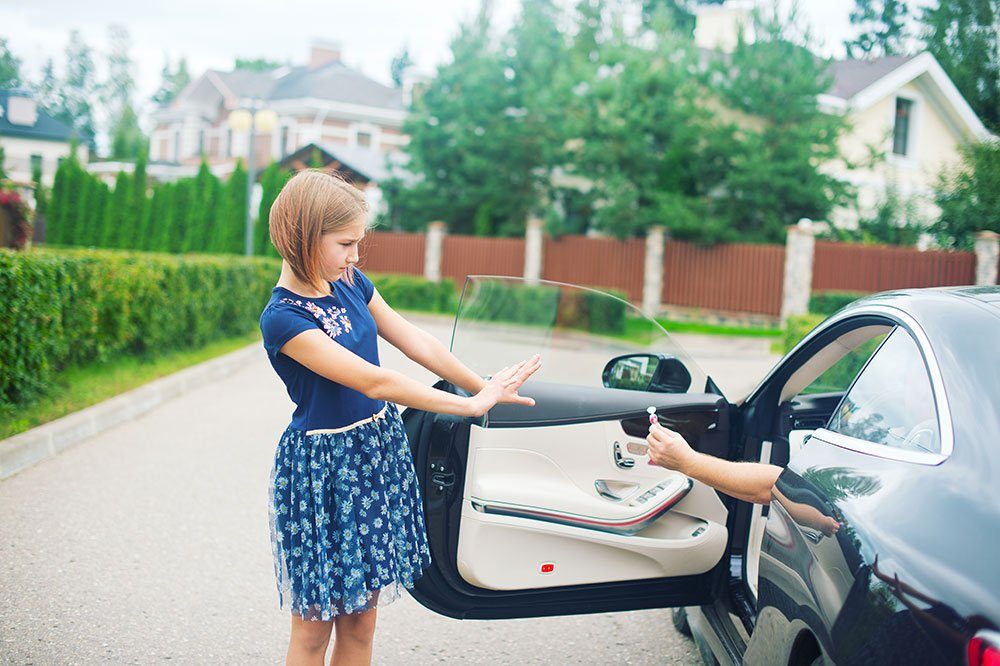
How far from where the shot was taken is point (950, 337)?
2357 millimetres

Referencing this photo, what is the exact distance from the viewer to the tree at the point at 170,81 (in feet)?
346

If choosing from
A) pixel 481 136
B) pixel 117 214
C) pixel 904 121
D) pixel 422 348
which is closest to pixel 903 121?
pixel 904 121

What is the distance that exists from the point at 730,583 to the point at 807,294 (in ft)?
65.3

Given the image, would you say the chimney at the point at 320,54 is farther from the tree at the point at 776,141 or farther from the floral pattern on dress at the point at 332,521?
the floral pattern on dress at the point at 332,521

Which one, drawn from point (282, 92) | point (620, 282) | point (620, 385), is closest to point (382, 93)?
point (282, 92)

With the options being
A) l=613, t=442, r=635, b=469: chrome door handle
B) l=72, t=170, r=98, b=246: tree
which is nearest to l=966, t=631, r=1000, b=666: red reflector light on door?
l=613, t=442, r=635, b=469: chrome door handle

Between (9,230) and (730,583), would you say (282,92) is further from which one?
(730,583)

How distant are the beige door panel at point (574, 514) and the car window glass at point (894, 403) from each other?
751mm

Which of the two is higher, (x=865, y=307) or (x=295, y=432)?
(x=865, y=307)

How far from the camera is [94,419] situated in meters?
7.73

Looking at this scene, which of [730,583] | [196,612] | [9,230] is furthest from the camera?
[9,230]

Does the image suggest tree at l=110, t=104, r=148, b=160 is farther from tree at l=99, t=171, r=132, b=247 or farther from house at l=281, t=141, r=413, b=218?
tree at l=99, t=171, r=132, b=247

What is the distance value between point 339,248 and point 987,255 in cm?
2220

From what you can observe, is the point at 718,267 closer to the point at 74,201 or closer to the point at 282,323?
the point at 282,323
